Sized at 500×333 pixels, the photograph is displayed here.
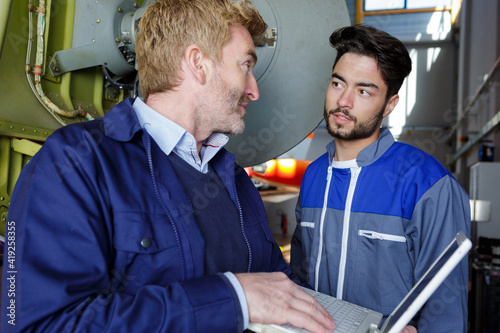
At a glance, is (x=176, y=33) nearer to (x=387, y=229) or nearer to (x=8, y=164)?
(x=8, y=164)

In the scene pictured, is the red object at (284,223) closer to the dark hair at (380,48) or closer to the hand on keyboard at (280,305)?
the dark hair at (380,48)

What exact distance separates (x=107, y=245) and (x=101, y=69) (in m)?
1.18

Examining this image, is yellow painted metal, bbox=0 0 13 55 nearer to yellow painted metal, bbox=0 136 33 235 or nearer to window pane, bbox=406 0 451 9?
yellow painted metal, bbox=0 136 33 235

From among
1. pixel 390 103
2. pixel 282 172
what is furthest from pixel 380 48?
pixel 282 172

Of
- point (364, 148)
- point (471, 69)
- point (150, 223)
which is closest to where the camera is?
point (150, 223)

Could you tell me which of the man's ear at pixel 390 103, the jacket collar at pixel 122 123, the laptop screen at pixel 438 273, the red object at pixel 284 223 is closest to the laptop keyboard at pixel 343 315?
the laptop screen at pixel 438 273

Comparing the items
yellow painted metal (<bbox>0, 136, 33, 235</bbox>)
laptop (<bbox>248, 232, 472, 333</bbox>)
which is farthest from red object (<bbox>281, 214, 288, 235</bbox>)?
laptop (<bbox>248, 232, 472, 333</bbox>)

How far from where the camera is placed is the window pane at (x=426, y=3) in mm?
10268

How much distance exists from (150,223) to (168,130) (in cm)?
30

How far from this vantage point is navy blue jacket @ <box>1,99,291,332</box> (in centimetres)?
68

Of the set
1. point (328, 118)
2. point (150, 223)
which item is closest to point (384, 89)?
point (328, 118)

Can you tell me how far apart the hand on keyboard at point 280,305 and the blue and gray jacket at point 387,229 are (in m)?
0.59

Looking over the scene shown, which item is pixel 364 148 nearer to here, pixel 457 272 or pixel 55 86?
pixel 457 272

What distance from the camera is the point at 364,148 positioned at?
1472 mm
